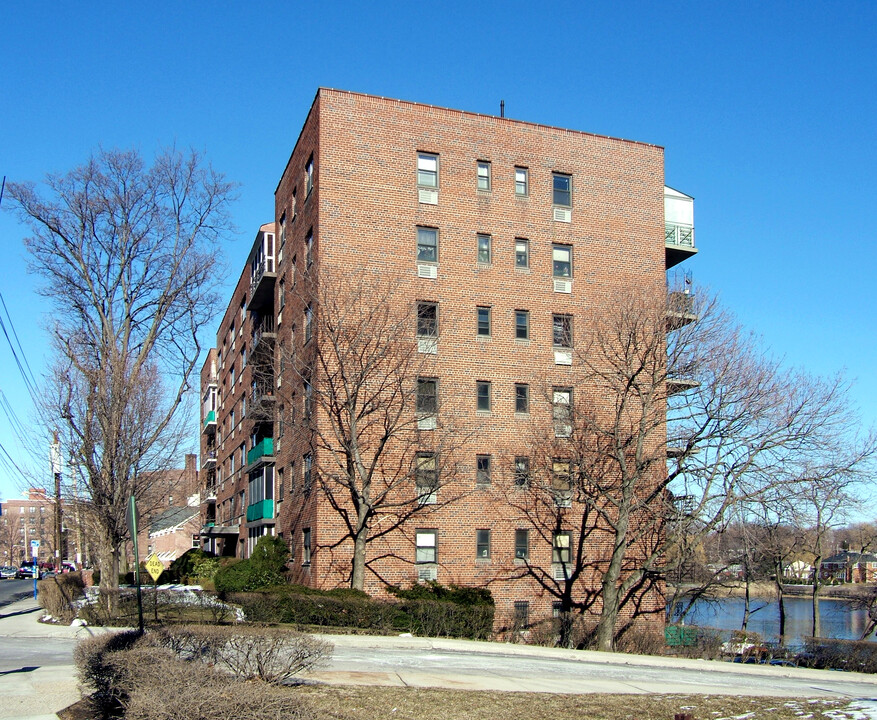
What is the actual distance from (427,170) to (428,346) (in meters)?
6.55

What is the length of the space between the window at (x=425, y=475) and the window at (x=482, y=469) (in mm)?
1683

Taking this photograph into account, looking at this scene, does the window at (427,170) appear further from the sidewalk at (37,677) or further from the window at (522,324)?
the sidewalk at (37,677)

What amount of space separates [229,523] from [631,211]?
107 ft

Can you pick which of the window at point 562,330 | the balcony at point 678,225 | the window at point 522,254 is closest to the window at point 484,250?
the window at point 522,254

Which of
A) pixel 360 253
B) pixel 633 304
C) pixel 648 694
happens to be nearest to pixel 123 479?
pixel 360 253

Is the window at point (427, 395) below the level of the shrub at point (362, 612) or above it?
above

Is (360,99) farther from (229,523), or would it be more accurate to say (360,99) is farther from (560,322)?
(229,523)

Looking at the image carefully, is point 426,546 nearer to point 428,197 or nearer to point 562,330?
point 562,330

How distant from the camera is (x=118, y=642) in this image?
39.4 ft

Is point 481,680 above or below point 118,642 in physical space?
below

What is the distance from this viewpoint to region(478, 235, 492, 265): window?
32906 mm

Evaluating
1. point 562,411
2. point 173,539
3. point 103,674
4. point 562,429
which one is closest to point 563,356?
point 562,411

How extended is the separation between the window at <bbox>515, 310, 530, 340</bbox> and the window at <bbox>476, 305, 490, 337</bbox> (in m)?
1.14

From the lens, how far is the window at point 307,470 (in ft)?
100
